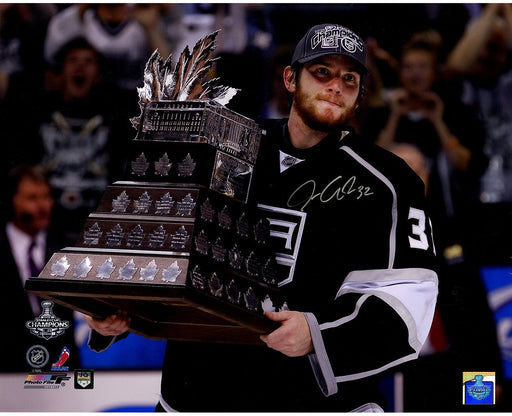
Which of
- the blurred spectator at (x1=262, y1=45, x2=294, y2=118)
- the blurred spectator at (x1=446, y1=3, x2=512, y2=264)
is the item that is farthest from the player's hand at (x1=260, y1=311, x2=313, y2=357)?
the blurred spectator at (x1=446, y1=3, x2=512, y2=264)

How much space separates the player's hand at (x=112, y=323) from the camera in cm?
270

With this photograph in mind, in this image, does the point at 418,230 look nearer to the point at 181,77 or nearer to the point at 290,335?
the point at 290,335

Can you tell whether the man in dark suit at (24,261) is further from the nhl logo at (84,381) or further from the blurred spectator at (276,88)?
the blurred spectator at (276,88)

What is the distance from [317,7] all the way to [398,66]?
0.63 m

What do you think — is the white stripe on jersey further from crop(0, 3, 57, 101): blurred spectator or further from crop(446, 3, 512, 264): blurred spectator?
crop(0, 3, 57, 101): blurred spectator

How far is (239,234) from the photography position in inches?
101

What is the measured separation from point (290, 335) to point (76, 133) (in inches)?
114

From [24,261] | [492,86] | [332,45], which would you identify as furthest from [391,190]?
[24,261]

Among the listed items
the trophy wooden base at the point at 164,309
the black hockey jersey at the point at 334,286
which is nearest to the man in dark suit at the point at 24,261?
the black hockey jersey at the point at 334,286

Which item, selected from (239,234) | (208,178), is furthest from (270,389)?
(208,178)

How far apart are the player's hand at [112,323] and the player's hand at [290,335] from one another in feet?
1.75

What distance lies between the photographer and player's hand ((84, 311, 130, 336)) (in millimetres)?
2697

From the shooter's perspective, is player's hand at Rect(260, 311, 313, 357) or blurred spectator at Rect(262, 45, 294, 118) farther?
blurred spectator at Rect(262, 45, 294, 118)
